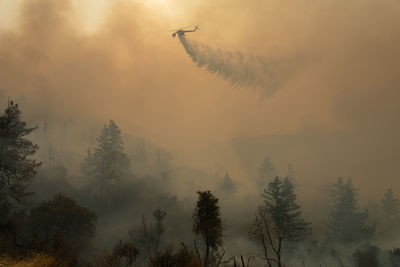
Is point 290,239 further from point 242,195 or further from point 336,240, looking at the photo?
point 242,195

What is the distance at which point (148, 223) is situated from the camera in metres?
52.4

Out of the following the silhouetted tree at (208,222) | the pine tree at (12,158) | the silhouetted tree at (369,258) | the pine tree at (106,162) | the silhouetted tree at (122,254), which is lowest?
the silhouetted tree at (369,258)

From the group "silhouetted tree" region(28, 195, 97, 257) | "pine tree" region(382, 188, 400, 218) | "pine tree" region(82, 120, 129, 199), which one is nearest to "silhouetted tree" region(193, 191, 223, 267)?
"silhouetted tree" region(28, 195, 97, 257)

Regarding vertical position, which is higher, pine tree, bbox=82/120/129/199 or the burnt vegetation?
pine tree, bbox=82/120/129/199

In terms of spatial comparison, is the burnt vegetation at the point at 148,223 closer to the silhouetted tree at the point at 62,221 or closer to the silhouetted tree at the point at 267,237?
the silhouetted tree at the point at 62,221

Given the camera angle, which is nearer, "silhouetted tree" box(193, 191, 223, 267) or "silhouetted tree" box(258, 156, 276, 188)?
"silhouetted tree" box(193, 191, 223, 267)

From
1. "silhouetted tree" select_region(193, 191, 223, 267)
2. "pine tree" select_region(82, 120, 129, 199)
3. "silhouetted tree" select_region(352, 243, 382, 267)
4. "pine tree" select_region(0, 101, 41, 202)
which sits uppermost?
"pine tree" select_region(82, 120, 129, 199)

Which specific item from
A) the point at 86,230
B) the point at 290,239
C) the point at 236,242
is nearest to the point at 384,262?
the point at 290,239

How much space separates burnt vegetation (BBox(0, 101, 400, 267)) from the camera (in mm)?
20156

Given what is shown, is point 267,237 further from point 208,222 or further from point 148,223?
point 208,222

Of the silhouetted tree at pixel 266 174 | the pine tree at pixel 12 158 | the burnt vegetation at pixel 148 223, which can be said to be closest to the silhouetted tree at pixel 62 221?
the burnt vegetation at pixel 148 223

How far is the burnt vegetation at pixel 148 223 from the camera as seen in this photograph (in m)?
20.2

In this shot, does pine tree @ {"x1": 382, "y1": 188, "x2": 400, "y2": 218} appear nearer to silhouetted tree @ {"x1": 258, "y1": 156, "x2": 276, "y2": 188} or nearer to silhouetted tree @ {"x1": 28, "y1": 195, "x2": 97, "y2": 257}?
silhouetted tree @ {"x1": 258, "y1": 156, "x2": 276, "y2": 188}

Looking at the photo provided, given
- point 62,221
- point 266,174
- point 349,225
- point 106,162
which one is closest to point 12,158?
point 62,221
